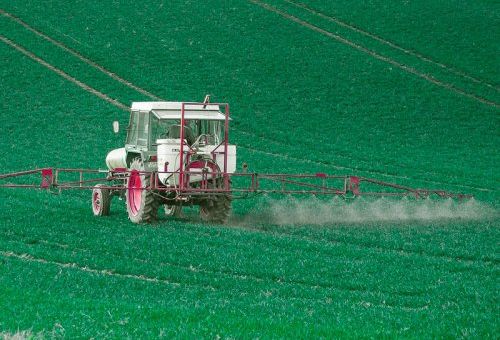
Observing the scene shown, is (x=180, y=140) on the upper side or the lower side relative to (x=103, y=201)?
upper

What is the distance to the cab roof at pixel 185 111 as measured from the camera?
21.0 meters

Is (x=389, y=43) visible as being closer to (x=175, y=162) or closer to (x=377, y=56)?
(x=377, y=56)

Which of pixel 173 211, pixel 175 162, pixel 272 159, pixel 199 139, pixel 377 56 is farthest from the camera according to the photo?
pixel 377 56

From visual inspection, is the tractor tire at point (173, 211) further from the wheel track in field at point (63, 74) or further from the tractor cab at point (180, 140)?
the wheel track in field at point (63, 74)

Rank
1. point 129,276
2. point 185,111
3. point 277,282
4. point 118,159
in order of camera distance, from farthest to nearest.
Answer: point 118,159 → point 185,111 → point 129,276 → point 277,282

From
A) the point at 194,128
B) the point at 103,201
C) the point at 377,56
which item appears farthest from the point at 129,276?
the point at 377,56

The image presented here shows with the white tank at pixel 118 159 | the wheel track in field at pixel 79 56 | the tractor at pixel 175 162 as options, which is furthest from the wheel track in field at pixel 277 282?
the wheel track in field at pixel 79 56

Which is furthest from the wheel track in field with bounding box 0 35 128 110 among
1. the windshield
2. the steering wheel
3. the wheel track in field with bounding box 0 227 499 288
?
the wheel track in field with bounding box 0 227 499 288

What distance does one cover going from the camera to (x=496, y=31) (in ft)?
164

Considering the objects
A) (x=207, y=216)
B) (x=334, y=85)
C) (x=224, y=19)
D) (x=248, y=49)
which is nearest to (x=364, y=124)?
(x=334, y=85)

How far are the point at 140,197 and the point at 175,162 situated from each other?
1.26m

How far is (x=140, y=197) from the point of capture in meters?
21.0

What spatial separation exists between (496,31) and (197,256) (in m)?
36.9

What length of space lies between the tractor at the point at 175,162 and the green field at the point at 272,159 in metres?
0.56
